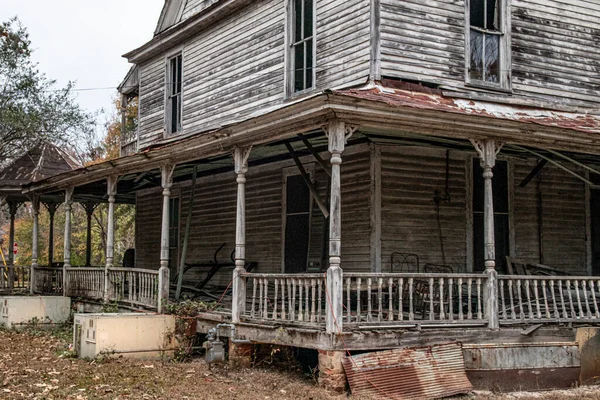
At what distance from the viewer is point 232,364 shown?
1129cm

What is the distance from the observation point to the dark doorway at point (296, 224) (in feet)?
48.0

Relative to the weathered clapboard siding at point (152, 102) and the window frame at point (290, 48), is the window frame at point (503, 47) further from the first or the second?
the weathered clapboard siding at point (152, 102)

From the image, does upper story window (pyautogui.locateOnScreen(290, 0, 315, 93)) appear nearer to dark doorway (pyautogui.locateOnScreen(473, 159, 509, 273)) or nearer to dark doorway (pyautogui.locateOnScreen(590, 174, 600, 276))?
dark doorway (pyautogui.locateOnScreen(473, 159, 509, 273))

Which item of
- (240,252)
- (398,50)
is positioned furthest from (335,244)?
(398,50)

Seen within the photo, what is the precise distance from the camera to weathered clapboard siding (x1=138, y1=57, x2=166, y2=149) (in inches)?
778

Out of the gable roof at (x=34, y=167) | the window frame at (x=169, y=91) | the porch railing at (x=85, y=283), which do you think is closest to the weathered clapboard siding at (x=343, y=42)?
the window frame at (x=169, y=91)

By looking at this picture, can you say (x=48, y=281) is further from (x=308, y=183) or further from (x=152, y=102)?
(x=308, y=183)

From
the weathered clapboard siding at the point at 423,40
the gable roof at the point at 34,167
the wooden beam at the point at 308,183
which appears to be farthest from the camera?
the gable roof at the point at 34,167

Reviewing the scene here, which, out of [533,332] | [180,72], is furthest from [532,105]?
[180,72]

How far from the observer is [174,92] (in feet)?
63.5

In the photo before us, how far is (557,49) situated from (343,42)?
4.69 m

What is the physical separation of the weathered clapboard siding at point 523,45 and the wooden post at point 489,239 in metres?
2.41

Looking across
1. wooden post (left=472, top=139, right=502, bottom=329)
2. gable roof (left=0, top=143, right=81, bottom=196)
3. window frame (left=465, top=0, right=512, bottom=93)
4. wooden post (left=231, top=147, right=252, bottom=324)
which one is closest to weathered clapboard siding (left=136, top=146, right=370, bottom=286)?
wooden post (left=231, top=147, right=252, bottom=324)

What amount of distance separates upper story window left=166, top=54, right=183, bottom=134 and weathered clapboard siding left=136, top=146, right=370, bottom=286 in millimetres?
1732
